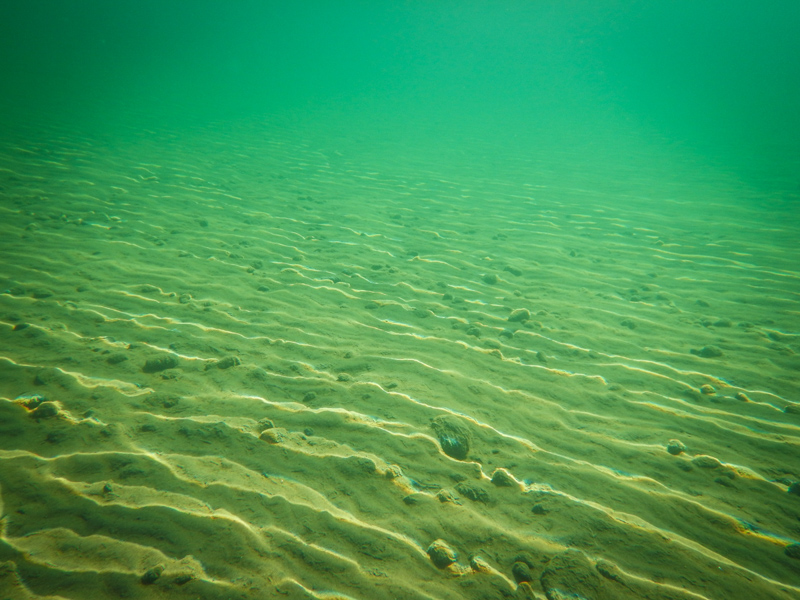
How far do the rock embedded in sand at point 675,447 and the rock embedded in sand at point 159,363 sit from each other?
12.7 feet

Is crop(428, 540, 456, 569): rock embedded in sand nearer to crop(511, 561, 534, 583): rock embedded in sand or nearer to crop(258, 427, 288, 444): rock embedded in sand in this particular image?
crop(511, 561, 534, 583): rock embedded in sand

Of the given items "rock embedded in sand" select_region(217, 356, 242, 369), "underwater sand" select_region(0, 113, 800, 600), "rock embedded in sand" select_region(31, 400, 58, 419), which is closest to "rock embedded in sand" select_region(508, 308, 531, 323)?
"underwater sand" select_region(0, 113, 800, 600)

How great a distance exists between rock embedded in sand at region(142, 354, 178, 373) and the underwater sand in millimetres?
37

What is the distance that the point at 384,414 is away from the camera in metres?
2.68

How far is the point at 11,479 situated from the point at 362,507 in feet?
6.37

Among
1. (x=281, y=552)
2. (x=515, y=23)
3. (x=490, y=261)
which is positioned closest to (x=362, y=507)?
(x=281, y=552)

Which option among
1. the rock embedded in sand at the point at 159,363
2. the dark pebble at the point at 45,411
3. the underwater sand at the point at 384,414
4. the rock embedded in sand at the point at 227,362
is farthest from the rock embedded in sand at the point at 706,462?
the dark pebble at the point at 45,411

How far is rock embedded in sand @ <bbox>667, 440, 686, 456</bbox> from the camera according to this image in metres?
2.49

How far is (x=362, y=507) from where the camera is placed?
202cm

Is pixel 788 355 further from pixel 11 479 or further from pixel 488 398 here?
pixel 11 479

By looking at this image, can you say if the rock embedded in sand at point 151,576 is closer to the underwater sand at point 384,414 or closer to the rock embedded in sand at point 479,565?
the underwater sand at point 384,414

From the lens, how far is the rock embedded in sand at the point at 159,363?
9.57 ft

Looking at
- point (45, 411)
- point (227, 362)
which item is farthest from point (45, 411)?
point (227, 362)

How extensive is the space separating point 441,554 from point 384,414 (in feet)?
3.43
